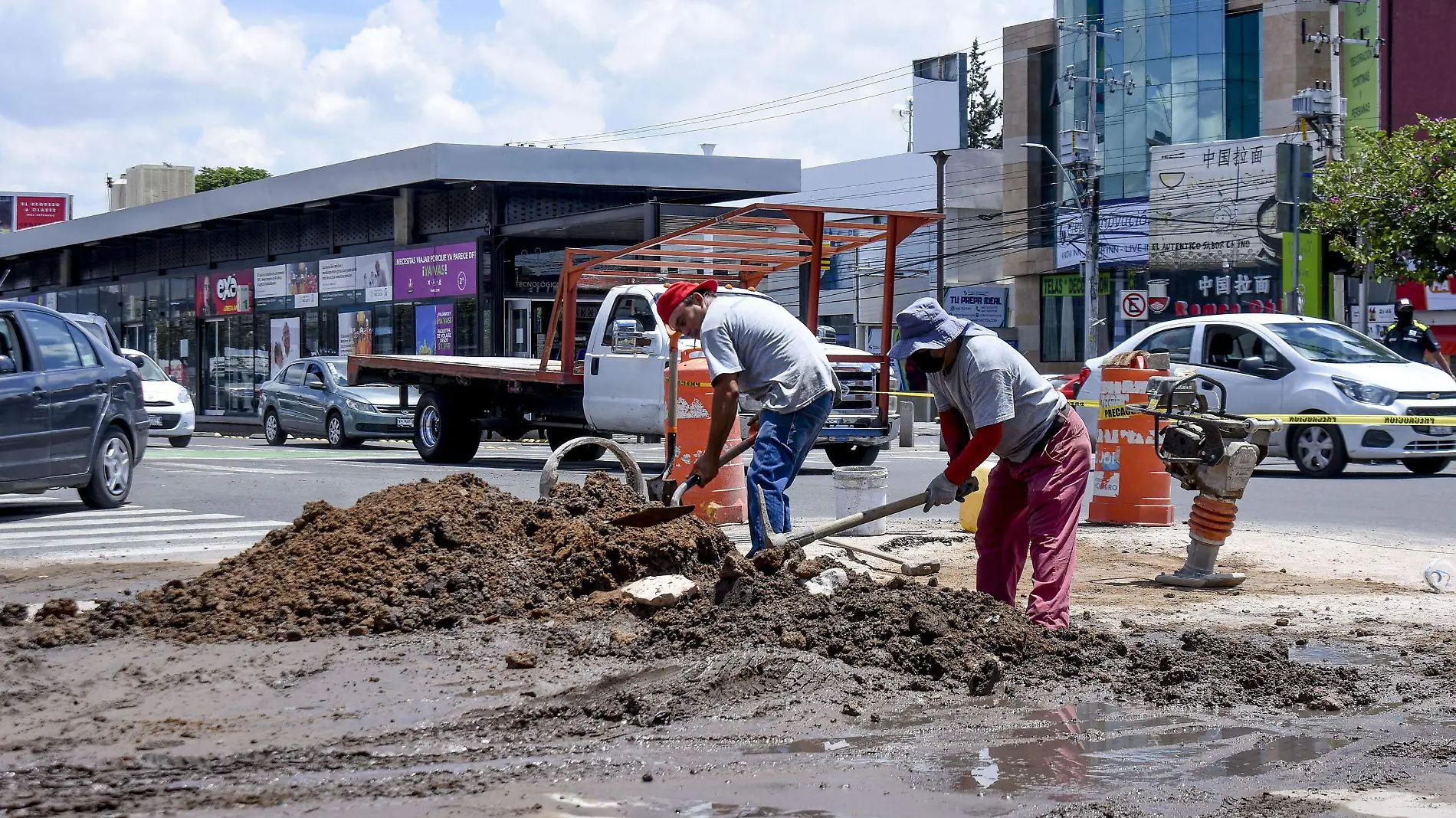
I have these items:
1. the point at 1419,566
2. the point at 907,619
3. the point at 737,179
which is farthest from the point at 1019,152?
the point at 907,619

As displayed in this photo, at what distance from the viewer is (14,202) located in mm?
89875

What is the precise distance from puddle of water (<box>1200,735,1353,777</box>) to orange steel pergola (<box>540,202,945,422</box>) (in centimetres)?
1135

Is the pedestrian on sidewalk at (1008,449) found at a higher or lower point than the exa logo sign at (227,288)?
lower

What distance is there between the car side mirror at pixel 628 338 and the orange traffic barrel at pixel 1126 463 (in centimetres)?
587

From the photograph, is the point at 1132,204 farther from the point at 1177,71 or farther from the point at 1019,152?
the point at 1019,152

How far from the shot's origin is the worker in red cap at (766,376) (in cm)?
804

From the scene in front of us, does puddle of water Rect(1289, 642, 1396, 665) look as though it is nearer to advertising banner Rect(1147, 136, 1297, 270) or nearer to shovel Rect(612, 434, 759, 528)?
shovel Rect(612, 434, 759, 528)

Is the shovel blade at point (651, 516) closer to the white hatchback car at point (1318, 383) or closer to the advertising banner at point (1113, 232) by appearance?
the white hatchback car at point (1318, 383)

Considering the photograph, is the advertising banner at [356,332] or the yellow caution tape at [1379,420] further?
the advertising banner at [356,332]

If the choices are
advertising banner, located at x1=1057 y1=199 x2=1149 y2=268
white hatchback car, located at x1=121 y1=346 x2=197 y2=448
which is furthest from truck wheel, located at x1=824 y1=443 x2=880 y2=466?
advertising banner, located at x1=1057 y1=199 x2=1149 y2=268

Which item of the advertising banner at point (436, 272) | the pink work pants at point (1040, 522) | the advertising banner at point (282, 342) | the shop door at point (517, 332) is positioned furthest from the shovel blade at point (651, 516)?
the advertising banner at point (282, 342)

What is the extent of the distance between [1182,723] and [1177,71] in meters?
43.9

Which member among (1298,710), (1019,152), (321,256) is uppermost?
(1019,152)

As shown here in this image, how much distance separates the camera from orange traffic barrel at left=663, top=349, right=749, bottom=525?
11.3 meters
